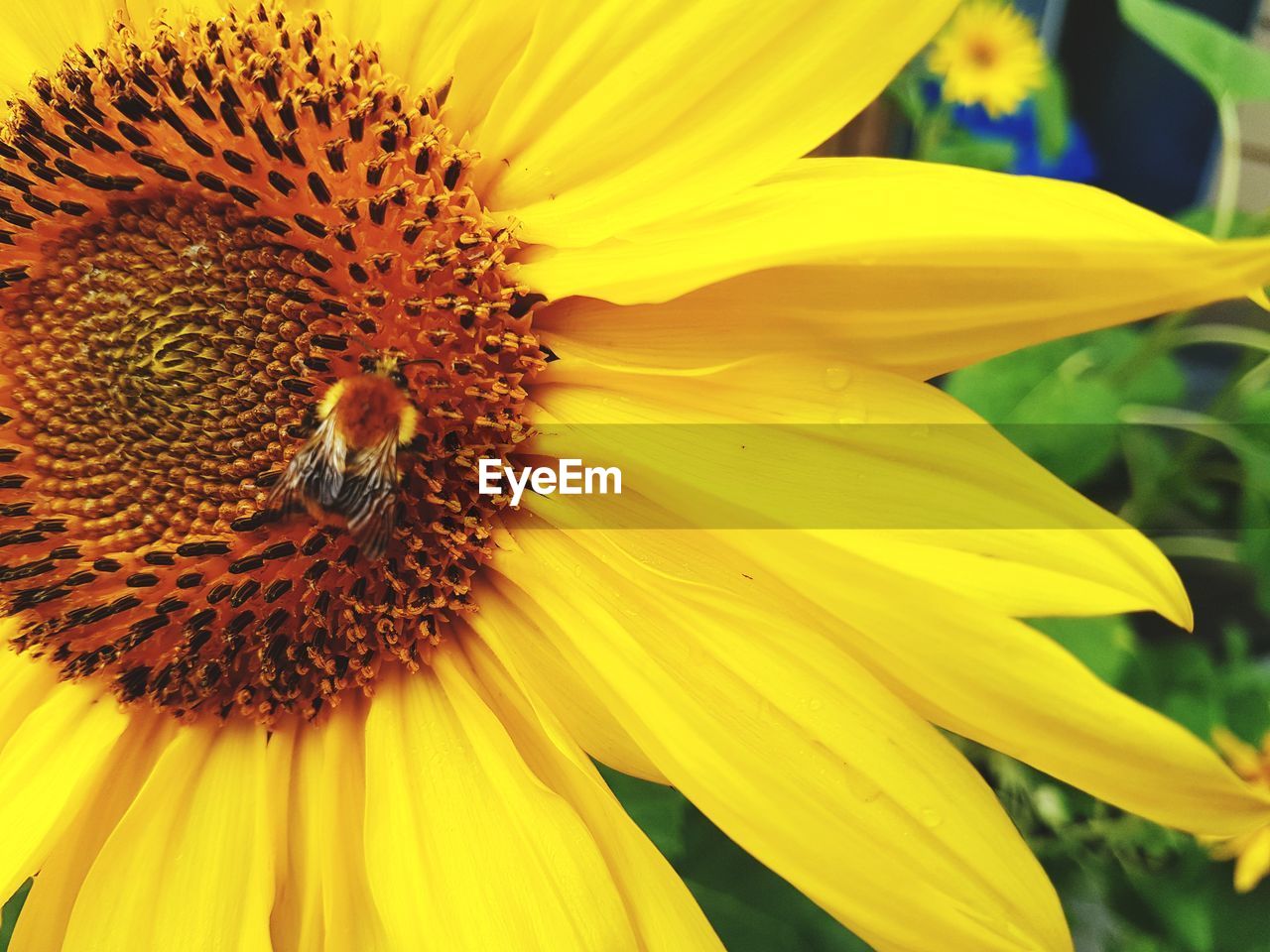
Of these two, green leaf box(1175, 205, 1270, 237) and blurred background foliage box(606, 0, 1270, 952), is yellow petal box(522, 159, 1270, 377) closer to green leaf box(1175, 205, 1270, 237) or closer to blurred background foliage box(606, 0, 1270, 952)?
blurred background foliage box(606, 0, 1270, 952)

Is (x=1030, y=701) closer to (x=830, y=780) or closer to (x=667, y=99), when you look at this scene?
(x=830, y=780)

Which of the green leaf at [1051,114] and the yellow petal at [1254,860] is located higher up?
the green leaf at [1051,114]

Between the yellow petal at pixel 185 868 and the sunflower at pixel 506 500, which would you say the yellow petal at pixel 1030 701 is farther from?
the yellow petal at pixel 185 868

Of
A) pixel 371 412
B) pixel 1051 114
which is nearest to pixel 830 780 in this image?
pixel 371 412

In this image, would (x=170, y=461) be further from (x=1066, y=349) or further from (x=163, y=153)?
(x=1066, y=349)

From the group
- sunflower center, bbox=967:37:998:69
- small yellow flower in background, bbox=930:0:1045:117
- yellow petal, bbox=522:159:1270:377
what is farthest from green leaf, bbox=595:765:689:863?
sunflower center, bbox=967:37:998:69

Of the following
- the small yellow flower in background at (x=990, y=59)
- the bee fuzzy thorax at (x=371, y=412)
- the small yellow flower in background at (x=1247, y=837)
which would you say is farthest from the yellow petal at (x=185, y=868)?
the small yellow flower in background at (x=990, y=59)
